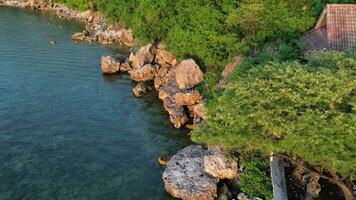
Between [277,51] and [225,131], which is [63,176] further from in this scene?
[277,51]

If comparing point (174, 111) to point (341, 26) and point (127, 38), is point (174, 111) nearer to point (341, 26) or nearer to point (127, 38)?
point (341, 26)

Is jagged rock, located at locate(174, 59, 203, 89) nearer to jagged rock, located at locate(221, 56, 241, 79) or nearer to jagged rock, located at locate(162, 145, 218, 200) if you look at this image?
jagged rock, located at locate(221, 56, 241, 79)

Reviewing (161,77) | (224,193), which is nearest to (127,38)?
(161,77)

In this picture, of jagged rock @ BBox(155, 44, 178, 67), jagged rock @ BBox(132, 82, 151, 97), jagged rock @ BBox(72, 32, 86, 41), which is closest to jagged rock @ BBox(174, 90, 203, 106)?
jagged rock @ BBox(132, 82, 151, 97)

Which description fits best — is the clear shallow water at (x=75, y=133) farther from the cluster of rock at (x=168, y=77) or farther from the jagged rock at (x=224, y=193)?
the jagged rock at (x=224, y=193)

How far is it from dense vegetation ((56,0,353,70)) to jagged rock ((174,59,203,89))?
1273 mm

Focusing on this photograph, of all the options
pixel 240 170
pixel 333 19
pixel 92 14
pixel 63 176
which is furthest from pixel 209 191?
pixel 92 14

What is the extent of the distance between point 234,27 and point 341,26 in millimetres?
8876

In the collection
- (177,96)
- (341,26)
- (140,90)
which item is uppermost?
(341,26)

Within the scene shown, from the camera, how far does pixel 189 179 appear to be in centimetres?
2470

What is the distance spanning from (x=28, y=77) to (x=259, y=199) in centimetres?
2623

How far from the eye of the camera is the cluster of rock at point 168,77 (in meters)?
32.3

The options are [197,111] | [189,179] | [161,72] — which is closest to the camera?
[189,179]

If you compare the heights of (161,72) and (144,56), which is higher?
(144,56)
